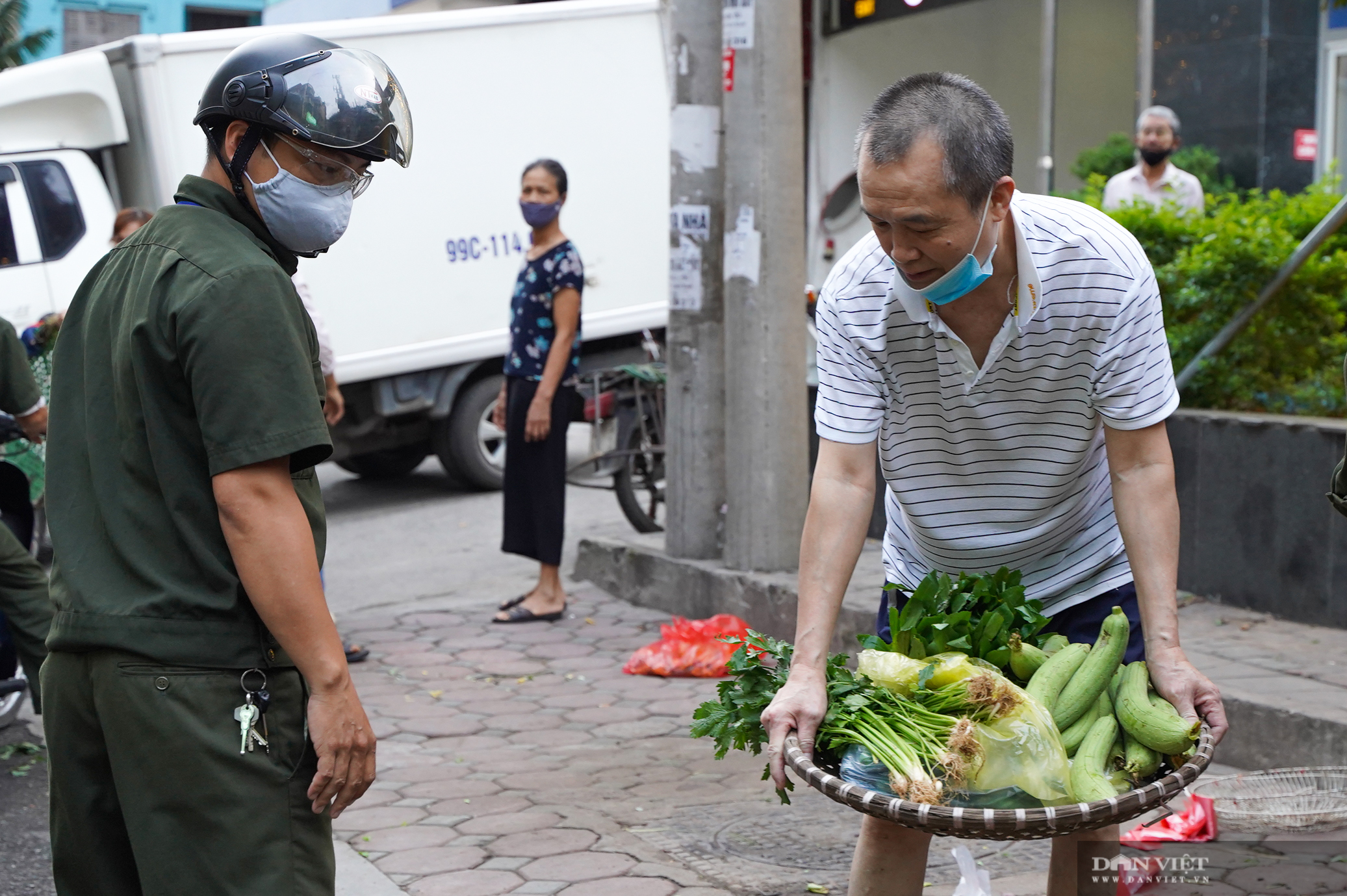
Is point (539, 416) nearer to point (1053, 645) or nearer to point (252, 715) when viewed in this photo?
point (1053, 645)

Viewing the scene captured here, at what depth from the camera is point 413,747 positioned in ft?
16.3

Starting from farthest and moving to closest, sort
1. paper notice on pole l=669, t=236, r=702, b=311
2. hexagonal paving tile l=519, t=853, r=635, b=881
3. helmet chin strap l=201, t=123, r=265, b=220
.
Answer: paper notice on pole l=669, t=236, r=702, b=311 < hexagonal paving tile l=519, t=853, r=635, b=881 < helmet chin strap l=201, t=123, r=265, b=220

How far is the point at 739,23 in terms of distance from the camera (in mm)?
6312

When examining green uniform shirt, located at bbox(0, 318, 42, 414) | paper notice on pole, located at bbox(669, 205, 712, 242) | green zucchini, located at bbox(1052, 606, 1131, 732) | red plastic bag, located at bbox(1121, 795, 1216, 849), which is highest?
paper notice on pole, located at bbox(669, 205, 712, 242)

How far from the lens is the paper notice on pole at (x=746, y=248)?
6.41 meters

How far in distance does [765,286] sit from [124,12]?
19.8 m

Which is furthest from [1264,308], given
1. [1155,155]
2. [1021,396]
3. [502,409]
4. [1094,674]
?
[1094,674]

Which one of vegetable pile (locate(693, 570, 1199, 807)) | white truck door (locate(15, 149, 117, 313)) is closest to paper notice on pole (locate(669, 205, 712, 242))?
white truck door (locate(15, 149, 117, 313))

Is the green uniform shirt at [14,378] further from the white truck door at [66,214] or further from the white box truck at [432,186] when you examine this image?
the white truck door at [66,214]

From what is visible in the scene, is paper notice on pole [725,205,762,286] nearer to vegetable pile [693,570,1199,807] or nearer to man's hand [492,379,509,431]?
man's hand [492,379,509,431]

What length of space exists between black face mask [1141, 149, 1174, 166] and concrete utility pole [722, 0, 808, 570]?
263cm

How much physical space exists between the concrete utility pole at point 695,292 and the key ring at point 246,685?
474 centimetres

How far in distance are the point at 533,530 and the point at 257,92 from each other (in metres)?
4.72

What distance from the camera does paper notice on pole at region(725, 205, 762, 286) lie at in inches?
253
